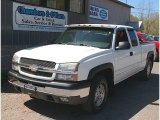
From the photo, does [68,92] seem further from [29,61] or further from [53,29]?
[53,29]

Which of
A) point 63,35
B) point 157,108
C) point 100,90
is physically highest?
point 63,35

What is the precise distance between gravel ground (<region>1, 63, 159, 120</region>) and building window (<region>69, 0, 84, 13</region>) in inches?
229

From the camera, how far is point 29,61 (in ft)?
20.6

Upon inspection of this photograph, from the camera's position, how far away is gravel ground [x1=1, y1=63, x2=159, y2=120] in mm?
6254

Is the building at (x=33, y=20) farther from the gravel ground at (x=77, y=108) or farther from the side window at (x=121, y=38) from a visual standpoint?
the side window at (x=121, y=38)

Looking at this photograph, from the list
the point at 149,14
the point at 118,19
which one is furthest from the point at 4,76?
the point at 149,14

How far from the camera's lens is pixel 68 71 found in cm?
577

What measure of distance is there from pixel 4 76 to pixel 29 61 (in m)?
3.16

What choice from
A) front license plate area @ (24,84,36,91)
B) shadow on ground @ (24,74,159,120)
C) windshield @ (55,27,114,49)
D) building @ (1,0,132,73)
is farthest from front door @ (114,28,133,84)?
building @ (1,0,132,73)

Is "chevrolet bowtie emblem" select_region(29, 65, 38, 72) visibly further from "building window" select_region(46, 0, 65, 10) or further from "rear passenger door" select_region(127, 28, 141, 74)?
"building window" select_region(46, 0, 65, 10)

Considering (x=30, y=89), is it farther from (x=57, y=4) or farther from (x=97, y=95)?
(x=57, y=4)

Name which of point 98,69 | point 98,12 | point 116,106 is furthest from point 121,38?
point 98,12

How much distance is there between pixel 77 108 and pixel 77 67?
4.54 feet

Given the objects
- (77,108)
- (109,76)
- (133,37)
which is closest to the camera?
(77,108)
